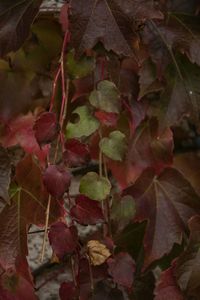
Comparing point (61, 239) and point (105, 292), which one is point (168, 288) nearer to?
point (105, 292)

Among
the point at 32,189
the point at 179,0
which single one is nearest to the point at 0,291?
the point at 32,189

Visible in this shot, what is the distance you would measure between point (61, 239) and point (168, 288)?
23 centimetres

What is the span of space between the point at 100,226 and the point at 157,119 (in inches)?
13.4

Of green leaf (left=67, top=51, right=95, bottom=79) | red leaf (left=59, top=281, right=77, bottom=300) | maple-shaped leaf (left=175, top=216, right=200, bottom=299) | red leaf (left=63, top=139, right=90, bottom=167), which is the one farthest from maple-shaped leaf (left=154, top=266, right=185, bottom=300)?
green leaf (left=67, top=51, right=95, bottom=79)

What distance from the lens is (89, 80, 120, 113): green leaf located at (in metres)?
1.23

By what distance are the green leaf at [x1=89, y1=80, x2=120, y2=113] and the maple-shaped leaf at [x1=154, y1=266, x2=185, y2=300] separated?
296 mm

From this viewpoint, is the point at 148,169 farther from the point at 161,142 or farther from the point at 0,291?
the point at 0,291

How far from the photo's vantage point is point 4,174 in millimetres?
1173

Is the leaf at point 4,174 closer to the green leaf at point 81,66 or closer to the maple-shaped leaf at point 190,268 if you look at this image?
the green leaf at point 81,66

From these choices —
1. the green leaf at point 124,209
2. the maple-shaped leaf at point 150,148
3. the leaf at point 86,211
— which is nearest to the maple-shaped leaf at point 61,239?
the leaf at point 86,211

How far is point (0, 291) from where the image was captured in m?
1.28

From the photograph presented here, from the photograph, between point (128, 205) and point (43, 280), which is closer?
point (128, 205)

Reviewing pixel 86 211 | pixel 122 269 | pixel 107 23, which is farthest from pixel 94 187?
pixel 107 23

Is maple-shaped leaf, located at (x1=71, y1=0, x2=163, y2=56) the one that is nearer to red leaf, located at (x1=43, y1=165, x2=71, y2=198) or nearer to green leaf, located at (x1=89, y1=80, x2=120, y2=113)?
green leaf, located at (x1=89, y1=80, x2=120, y2=113)
